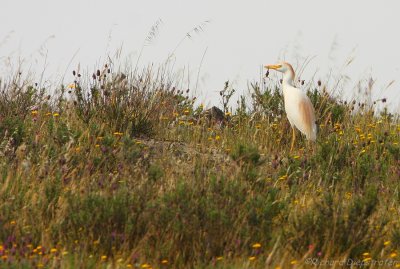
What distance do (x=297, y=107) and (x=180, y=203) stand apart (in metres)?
3.82

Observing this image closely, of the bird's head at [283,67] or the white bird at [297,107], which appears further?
the bird's head at [283,67]

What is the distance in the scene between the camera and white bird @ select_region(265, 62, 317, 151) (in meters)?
8.45

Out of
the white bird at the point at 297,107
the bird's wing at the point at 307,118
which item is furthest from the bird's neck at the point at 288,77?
the bird's wing at the point at 307,118

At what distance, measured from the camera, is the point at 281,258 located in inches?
187

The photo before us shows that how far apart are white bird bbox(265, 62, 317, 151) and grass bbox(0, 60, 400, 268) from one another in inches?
8.8

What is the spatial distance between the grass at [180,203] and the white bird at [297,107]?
0.22 metres

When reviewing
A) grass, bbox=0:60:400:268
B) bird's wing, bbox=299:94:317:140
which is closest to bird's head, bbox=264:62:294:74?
bird's wing, bbox=299:94:317:140

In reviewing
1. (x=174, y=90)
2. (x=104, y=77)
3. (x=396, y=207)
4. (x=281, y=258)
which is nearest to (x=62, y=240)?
(x=281, y=258)

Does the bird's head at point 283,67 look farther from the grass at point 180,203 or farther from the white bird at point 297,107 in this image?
the grass at point 180,203

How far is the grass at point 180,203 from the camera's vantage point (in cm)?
475

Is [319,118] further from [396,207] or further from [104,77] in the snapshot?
[396,207]

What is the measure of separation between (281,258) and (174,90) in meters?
5.05

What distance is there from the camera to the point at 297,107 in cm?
858

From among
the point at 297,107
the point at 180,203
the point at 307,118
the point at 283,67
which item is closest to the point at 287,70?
the point at 283,67
